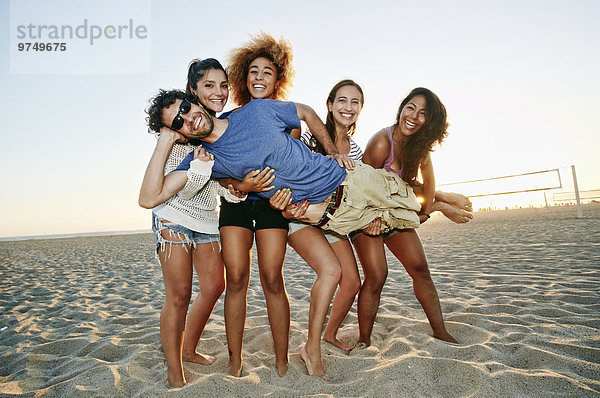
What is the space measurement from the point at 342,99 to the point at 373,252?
3.71 ft

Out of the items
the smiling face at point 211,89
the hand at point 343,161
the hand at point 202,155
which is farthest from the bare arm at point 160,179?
the hand at point 343,161

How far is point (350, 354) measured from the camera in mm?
2291

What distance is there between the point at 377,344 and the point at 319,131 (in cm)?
154

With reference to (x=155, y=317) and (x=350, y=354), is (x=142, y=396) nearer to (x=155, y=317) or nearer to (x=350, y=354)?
(x=350, y=354)

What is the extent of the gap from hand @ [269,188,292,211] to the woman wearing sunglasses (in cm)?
11

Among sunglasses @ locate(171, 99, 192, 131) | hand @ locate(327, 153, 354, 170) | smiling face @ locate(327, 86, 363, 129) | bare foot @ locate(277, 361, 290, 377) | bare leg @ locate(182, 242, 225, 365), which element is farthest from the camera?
smiling face @ locate(327, 86, 363, 129)

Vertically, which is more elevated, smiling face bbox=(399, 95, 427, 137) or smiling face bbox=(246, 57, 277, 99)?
smiling face bbox=(246, 57, 277, 99)

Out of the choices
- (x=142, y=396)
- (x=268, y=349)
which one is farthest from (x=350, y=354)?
(x=142, y=396)

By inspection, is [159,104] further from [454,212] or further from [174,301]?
[454,212]

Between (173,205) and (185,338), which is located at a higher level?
(173,205)

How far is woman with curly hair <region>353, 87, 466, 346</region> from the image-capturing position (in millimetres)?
2410

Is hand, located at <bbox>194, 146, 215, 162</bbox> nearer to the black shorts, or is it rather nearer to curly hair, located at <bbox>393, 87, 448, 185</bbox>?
the black shorts

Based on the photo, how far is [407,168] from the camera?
96.3 inches

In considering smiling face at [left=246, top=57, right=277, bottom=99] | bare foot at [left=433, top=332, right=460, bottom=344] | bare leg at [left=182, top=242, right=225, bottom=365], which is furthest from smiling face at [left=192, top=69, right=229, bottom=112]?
bare foot at [left=433, top=332, right=460, bottom=344]
